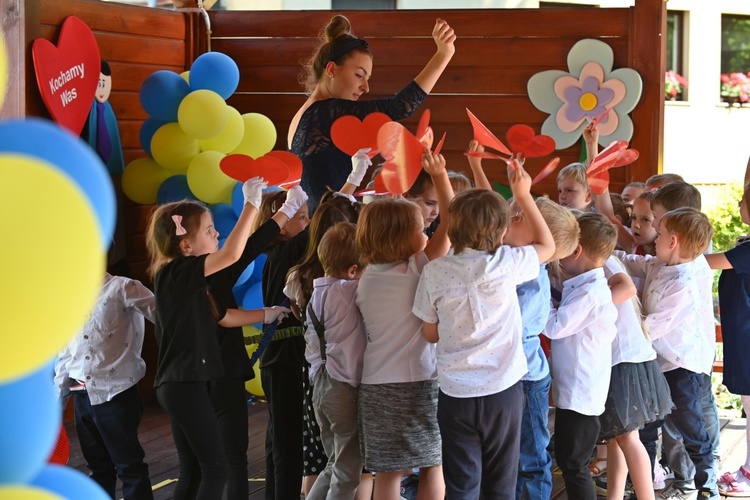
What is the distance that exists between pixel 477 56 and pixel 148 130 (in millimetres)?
1827

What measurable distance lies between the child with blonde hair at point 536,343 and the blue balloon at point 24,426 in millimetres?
1778

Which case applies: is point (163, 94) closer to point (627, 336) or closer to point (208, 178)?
point (208, 178)

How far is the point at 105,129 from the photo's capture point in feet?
14.4

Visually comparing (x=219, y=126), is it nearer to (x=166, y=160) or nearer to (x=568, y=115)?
(x=166, y=160)

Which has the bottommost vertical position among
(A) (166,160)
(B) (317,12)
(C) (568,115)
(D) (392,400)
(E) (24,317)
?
(D) (392,400)

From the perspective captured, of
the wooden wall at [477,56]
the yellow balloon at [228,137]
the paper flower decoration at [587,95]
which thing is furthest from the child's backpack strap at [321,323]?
the paper flower decoration at [587,95]

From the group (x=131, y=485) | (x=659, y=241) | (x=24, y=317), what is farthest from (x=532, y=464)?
(x=24, y=317)

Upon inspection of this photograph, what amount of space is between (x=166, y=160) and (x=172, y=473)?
1.54 metres

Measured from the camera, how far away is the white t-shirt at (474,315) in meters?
2.25

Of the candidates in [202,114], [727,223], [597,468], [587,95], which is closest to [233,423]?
[597,468]

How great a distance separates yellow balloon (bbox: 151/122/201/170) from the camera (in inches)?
170

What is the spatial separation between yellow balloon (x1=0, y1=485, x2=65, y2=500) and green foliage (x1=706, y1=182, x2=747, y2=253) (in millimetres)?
6782

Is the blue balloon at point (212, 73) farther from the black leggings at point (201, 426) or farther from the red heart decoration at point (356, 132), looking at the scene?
the black leggings at point (201, 426)

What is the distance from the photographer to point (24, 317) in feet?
2.63
